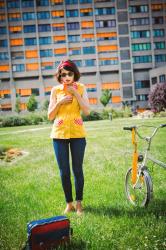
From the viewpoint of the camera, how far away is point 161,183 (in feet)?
19.0

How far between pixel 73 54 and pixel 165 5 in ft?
84.0

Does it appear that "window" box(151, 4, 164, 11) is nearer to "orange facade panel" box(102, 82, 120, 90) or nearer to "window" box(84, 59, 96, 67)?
"window" box(84, 59, 96, 67)

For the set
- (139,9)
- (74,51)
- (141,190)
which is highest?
(139,9)

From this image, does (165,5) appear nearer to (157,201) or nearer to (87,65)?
(87,65)

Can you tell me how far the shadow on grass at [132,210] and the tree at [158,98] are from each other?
125ft

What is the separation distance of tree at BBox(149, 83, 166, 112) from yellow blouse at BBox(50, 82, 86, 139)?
125ft

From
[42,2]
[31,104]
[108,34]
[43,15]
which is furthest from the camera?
[42,2]

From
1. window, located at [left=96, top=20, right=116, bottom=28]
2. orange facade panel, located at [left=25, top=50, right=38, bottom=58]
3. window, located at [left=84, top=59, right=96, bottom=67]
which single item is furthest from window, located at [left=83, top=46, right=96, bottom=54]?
orange facade panel, located at [left=25, top=50, right=38, bottom=58]

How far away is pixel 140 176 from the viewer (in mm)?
4348

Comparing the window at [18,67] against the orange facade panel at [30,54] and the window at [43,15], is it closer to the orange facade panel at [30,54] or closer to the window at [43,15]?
the orange facade panel at [30,54]

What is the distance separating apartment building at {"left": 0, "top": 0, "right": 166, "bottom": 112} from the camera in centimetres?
6981

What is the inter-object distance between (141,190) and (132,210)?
0.32m

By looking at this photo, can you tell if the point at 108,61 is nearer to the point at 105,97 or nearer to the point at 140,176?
the point at 105,97

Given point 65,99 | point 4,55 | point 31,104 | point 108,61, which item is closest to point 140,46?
point 108,61
